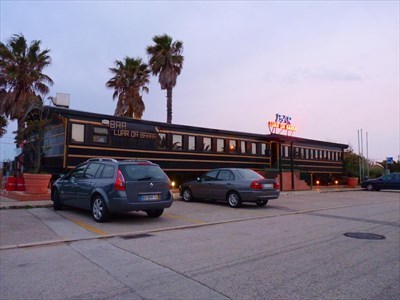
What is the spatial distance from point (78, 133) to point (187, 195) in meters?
6.01

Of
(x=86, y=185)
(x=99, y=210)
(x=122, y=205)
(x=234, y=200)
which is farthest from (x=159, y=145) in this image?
(x=122, y=205)

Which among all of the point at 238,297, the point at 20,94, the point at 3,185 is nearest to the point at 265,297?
the point at 238,297

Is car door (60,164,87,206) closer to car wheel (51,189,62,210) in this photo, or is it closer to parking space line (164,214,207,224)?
car wheel (51,189,62,210)

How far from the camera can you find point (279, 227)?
966cm

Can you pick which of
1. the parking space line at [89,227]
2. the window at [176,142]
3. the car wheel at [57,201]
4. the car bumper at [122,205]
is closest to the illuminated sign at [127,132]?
the window at [176,142]

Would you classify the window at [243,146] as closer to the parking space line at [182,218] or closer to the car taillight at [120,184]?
the parking space line at [182,218]

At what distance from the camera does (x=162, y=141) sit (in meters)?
20.8

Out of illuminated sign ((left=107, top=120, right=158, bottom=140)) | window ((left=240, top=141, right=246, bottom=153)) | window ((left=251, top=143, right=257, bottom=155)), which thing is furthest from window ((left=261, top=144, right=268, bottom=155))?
illuminated sign ((left=107, top=120, right=158, bottom=140))

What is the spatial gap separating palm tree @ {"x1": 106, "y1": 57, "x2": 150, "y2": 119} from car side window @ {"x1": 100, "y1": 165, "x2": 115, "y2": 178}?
68.2ft

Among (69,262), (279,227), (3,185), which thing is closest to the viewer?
(69,262)

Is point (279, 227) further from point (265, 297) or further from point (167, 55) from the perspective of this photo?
point (167, 55)

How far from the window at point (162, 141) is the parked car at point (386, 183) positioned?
1817 cm

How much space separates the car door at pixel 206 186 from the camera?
587 inches

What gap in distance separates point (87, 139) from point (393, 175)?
23.8 m
